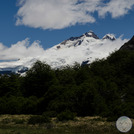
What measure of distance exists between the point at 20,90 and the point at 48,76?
13.7 m

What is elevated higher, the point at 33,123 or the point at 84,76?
the point at 84,76

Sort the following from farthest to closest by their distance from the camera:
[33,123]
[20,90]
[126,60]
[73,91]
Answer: [126,60] < [20,90] < [73,91] < [33,123]

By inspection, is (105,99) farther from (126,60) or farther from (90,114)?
(126,60)

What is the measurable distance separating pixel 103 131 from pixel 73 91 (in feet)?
82.5

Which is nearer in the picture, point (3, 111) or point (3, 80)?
point (3, 111)

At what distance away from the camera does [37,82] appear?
7950cm

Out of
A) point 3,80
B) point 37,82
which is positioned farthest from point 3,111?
point 3,80

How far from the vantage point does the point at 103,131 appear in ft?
89.0

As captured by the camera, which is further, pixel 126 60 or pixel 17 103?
pixel 126 60

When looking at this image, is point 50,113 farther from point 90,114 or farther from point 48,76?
point 48,76

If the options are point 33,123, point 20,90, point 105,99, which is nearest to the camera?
point 33,123

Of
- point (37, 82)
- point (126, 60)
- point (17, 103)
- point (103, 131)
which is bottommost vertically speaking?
point (103, 131)

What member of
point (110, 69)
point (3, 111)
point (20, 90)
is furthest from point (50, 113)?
point (110, 69)


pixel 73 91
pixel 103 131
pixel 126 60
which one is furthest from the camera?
pixel 126 60
